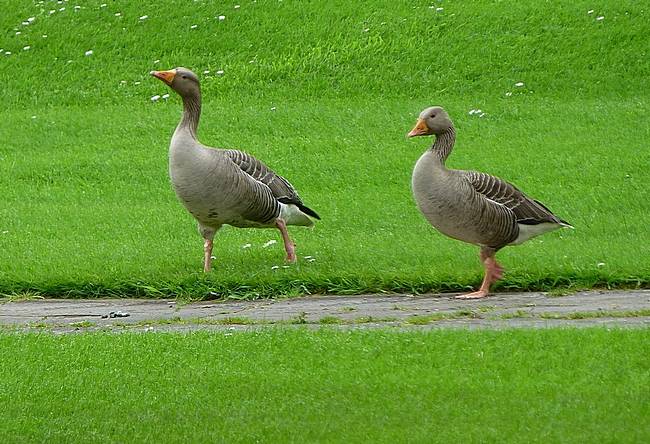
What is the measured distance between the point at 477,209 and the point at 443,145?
0.72 meters

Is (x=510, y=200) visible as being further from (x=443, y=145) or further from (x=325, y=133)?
(x=325, y=133)

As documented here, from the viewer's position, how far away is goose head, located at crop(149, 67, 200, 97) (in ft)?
37.3

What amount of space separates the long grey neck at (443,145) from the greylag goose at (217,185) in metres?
1.84

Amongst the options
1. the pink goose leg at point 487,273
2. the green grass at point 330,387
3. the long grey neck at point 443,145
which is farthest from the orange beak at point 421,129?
the green grass at point 330,387

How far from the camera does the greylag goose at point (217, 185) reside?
10.9 m

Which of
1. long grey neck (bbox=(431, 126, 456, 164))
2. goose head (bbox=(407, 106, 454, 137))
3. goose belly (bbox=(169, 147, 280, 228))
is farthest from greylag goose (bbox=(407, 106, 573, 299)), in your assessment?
goose belly (bbox=(169, 147, 280, 228))

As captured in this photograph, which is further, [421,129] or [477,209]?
[421,129]

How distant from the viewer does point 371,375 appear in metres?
7.39

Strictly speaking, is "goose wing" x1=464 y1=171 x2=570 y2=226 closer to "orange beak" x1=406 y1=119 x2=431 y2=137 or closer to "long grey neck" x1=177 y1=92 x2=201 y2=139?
"orange beak" x1=406 y1=119 x2=431 y2=137

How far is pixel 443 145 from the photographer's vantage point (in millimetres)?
10320

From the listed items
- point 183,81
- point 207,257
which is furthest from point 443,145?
point 183,81

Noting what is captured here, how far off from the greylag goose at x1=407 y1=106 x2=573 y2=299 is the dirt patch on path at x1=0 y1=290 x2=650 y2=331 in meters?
0.46

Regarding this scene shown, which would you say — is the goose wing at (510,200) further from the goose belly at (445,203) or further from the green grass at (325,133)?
the green grass at (325,133)

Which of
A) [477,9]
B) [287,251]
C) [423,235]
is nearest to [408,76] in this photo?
[477,9]
